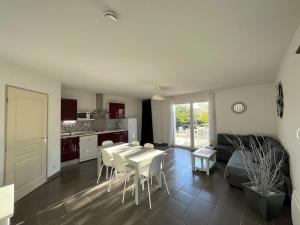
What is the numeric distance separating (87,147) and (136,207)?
9.39 ft

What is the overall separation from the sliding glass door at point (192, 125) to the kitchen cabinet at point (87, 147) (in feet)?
11.2

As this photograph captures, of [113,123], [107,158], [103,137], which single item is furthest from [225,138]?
[113,123]

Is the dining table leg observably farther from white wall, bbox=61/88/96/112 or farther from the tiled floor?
white wall, bbox=61/88/96/112

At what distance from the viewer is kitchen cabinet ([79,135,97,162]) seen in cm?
425

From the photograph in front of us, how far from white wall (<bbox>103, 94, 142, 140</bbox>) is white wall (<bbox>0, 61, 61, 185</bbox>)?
7.77ft

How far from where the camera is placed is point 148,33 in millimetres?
1492

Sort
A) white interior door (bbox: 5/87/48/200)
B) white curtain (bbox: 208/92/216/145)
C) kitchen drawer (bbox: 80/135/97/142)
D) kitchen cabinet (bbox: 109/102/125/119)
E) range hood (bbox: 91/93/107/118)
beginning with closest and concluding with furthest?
white interior door (bbox: 5/87/48/200) < kitchen drawer (bbox: 80/135/97/142) < white curtain (bbox: 208/92/216/145) < range hood (bbox: 91/93/107/118) < kitchen cabinet (bbox: 109/102/125/119)

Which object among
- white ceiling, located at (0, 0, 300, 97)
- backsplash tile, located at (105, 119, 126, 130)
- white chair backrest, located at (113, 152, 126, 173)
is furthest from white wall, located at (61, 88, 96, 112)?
white chair backrest, located at (113, 152, 126, 173)

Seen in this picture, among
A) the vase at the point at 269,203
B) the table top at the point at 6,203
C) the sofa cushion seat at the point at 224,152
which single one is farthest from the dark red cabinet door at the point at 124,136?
the vase at the point at 269,203

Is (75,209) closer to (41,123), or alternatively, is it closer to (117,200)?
(117,200)

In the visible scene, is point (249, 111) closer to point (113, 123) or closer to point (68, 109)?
point (113, 123)

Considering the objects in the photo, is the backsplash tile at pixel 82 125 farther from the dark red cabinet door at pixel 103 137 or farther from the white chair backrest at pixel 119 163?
the white chair backrest at pixel 119 163

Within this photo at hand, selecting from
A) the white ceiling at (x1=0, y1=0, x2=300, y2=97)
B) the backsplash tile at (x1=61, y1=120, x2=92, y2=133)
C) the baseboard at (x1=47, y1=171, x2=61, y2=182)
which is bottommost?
the baseboard at (x1=47, y1=171, x2=61, y2=182)

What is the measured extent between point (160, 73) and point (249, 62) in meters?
1.56
